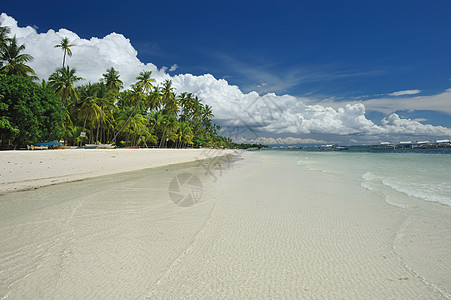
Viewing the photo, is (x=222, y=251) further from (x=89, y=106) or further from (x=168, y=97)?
(x=168, y=97)

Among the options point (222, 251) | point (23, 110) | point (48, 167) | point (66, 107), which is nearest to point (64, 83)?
point (66, 107)

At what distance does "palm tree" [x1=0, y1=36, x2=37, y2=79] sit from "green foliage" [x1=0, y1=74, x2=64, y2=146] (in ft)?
27.3

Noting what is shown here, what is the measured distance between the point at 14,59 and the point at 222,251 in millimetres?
41489

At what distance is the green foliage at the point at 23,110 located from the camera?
65.9 feet

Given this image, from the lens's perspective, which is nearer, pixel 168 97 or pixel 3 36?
pixel 3 36

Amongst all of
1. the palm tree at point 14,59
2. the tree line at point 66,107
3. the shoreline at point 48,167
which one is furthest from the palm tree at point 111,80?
the shoreline at point 48,167

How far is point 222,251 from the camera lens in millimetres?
3027

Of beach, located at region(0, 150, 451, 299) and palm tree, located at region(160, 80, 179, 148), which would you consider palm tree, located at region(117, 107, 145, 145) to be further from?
beach, located at region(0, 150, 451, 299)

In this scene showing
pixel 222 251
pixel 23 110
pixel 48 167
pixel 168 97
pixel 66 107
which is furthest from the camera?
pixel 168 97

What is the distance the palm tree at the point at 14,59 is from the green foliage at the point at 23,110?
8.33 meters

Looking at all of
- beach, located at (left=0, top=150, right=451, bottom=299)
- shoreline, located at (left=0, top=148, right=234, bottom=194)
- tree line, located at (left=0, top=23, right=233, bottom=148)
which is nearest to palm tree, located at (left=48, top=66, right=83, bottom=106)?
tree line, located at (left=0, top=23, right=233, bottom=148)

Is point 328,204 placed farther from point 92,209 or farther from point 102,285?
point 92,209

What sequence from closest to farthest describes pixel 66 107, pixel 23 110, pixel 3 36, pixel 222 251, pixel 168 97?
pixel 222 251 → pixel 23 110 → pixel 3 36 → pixel 66 107 → pixel 168 97

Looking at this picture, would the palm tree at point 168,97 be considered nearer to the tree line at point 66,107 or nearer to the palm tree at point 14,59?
the tree line at point 66,107
